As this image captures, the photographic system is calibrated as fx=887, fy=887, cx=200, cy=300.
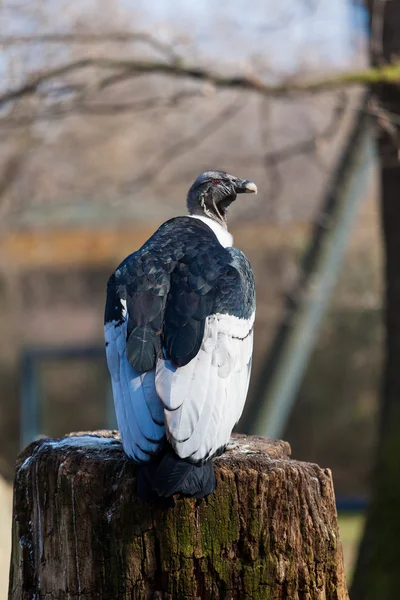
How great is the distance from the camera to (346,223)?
891cm

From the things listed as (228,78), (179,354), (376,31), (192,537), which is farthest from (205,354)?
(376,31)

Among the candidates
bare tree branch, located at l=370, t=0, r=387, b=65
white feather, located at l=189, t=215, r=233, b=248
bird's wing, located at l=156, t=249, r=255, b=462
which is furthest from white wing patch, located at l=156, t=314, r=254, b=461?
bare tree branch, located at l=370, t=0, r=387, b=65

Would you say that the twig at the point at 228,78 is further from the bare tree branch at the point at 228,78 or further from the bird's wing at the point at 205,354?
the bird's wing at the point at 205,354

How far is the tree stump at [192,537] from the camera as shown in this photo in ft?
9.56

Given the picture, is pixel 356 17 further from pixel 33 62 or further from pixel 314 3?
pixel 33 62

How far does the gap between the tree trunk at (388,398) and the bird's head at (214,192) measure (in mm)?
2832

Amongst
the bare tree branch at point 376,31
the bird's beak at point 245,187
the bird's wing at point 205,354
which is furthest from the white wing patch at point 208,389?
the bare tree branch at point 376,31

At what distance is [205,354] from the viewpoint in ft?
10.3

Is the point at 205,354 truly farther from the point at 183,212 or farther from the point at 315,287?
the point at 183,212

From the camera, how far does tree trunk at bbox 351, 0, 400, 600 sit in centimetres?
668

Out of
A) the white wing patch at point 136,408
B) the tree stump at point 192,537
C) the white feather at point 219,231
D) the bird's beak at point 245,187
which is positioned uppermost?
the bird's beak at point 245,187

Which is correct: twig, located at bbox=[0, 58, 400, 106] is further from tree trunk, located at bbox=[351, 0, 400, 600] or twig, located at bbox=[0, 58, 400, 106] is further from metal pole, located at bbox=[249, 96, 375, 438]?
metal pole, located at bbox=[249, 96, 375, 438]

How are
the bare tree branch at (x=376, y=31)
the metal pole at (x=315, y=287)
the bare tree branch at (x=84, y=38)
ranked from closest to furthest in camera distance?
the bare tree branch at (x=84, y=38) < the bare tree branch at (x=376, y=31) < the metal pole at (x=315, y=287)

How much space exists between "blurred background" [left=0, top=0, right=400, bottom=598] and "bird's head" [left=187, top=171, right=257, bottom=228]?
14.1 feet
